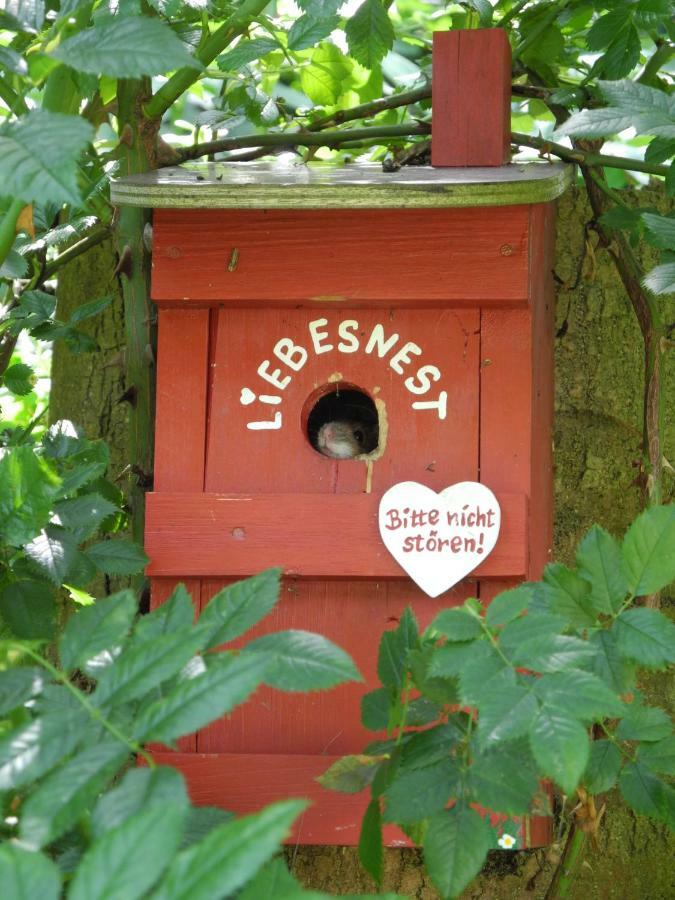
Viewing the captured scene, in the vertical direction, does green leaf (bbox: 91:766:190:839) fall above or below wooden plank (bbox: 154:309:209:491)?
below

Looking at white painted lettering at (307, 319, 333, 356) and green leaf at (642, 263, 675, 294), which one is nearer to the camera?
green leaf at (642, 263, 675, 294)

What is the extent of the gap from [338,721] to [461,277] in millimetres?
724

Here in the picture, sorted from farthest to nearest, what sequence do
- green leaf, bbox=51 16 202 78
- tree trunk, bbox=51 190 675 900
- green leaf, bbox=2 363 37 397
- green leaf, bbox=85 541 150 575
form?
tree trunk, bbox=51 190 675 900
green leaf, bbox=2 363 37 397
green leaf, bbox=85 541 150 575
green leaf, bbox=51 16 202 78

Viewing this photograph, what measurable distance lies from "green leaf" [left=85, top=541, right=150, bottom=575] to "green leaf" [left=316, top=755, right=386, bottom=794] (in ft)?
1.50

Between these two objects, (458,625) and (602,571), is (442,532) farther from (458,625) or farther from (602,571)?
(458,625)

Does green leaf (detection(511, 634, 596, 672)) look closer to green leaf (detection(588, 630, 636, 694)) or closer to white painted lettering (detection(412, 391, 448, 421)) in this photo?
green leaf (detection(588, 630, 636, 694))

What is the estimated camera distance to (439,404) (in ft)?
7.22

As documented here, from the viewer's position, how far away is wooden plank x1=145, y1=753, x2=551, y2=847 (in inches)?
81.7

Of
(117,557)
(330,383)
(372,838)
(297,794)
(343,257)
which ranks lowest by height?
(297,794)

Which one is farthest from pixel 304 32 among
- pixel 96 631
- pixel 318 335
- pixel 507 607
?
pixel 96 631

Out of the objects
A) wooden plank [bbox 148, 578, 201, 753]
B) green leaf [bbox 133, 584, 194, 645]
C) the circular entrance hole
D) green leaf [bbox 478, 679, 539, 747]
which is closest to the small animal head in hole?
the circular entrance hole

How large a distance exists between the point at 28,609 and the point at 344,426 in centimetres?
108

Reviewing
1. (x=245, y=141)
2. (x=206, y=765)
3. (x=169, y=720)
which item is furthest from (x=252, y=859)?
(x=245, y=141)

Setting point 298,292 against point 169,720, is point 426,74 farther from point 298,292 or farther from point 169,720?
point 169,720
